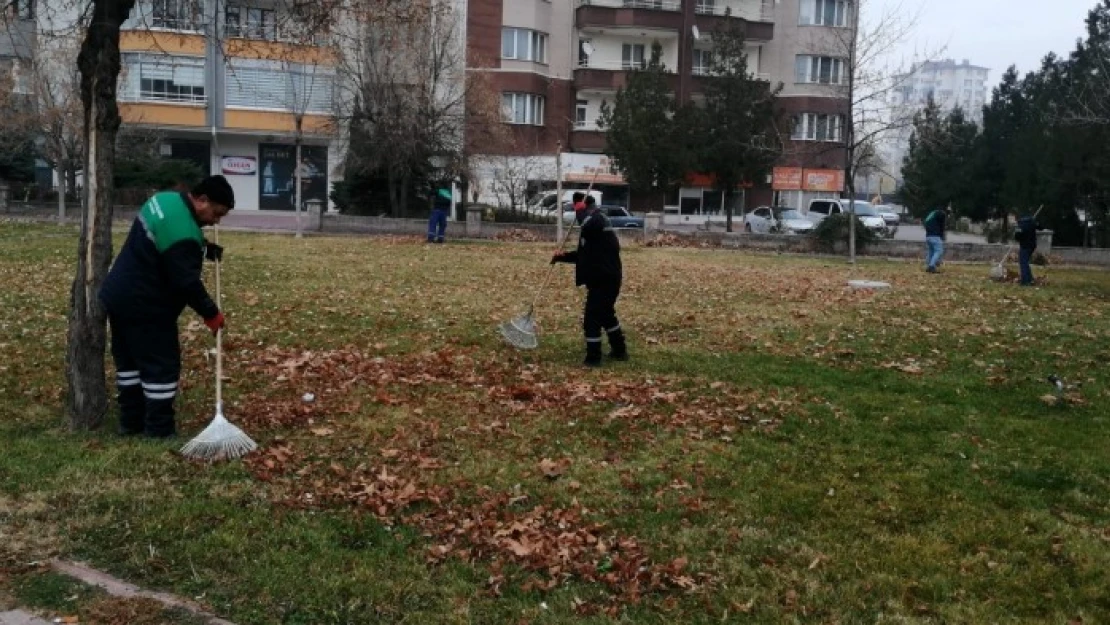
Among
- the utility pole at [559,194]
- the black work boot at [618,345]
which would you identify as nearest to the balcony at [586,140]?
the utility pole at [559,194]

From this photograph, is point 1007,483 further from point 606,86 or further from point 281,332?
point 606,86

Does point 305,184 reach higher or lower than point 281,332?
higher

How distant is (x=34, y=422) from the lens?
7.15 metres

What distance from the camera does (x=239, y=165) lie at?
4547 cm

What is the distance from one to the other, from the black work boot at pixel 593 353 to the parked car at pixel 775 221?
3076cm

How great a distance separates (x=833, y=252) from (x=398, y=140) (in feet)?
47.6

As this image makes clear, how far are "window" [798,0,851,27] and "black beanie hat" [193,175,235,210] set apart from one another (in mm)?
51511

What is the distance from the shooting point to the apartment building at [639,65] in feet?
155

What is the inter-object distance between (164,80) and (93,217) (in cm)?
3867

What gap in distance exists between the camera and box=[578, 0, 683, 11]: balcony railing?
49781mm

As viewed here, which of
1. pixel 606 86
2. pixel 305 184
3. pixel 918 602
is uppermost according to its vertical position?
pixel 606 86

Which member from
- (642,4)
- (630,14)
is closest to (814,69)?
(642,4)

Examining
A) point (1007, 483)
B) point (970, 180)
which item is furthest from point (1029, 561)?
point (970, 180)

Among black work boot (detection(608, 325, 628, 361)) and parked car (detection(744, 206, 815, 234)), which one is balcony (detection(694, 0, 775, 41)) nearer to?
parked car (detection(744, 206, 815, 234))
